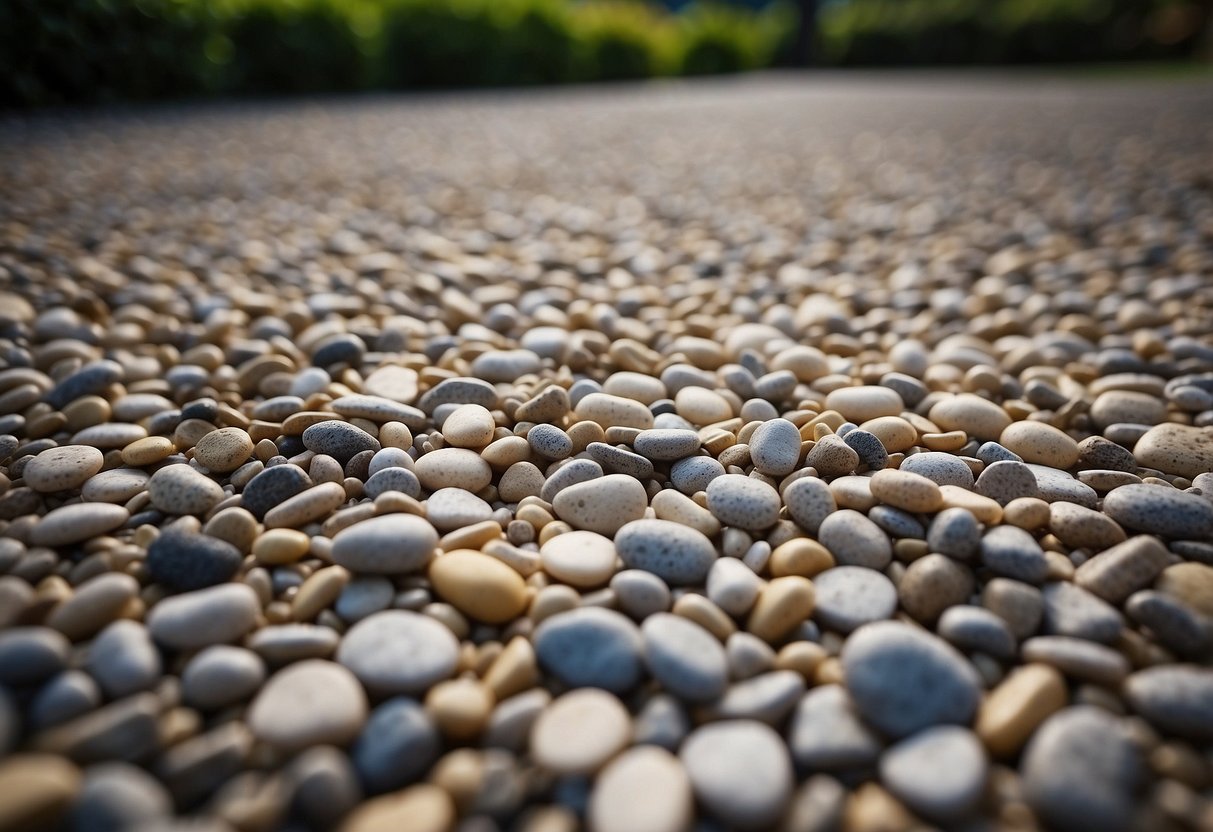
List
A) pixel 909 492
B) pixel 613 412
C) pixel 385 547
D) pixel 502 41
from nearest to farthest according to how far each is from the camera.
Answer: pixel 385 547 < pixel 909 492 < pixel 613 412 < pixel 502 41

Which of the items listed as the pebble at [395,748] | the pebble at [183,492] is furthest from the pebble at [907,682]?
the pebble at [183,492]

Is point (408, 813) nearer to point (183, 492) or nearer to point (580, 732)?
point (580, 732)

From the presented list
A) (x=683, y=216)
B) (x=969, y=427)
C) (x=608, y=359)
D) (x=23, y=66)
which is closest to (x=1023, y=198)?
(x=683, y=216)

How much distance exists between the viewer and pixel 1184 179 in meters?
3.16

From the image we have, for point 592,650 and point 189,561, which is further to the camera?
point 189,561

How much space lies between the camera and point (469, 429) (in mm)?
1276

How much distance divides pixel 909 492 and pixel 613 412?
57 cm

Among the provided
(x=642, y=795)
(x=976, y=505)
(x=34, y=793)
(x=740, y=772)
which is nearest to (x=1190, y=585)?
(x=976, y=505)

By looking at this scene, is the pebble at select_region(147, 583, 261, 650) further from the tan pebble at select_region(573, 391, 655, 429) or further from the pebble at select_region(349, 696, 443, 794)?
the tan pebble at select_region(573, 391, 655, 429)

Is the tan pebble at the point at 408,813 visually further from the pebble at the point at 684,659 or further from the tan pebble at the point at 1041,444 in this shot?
the tan pebble at the point at 1041,444

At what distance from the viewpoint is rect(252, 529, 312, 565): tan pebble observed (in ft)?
3.27

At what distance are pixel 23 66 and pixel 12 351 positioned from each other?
4.30 m

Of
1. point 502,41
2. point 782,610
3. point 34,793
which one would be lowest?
point 34,793

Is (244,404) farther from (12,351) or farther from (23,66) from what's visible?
(23,66)
